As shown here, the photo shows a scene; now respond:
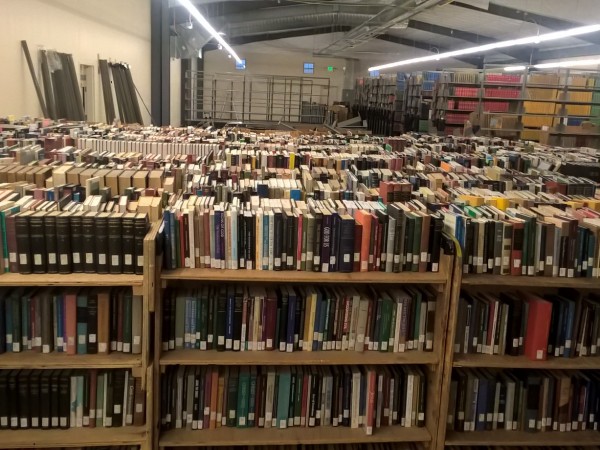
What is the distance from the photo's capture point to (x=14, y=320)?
2.66 metres

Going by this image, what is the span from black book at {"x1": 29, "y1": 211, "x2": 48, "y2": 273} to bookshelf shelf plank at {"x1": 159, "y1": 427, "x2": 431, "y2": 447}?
1.07 m

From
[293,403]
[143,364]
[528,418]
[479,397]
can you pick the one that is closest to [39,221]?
[143,364]

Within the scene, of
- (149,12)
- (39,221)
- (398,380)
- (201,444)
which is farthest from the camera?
(149,12)

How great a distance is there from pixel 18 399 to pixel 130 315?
2.27 feet

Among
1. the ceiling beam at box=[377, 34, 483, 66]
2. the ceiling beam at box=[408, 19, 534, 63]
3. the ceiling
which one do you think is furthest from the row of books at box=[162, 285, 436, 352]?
the ceiling beam at box=[377, 34, 483, 66]

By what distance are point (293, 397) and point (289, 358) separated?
27 cm

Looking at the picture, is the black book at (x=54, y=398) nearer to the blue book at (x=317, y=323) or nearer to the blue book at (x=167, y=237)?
the blue book at (x=167, y=237)

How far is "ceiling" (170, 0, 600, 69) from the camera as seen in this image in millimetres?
13297

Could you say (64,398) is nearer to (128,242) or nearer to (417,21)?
(128,242)

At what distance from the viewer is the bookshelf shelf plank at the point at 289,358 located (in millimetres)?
2748

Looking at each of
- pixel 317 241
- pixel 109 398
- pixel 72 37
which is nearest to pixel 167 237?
pixel 317 241

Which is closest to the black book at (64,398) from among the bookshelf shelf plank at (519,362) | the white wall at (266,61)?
the bookshelf shelf plank at (519,362)

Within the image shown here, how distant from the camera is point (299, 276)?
2.75 meters

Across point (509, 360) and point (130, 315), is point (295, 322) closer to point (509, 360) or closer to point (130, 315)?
point (130, 315)
